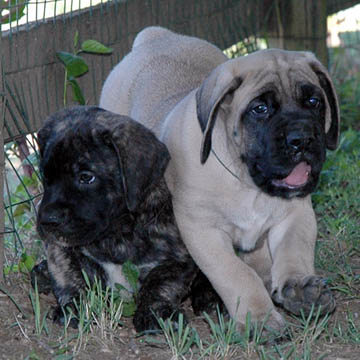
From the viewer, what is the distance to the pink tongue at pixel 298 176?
4.55 meters

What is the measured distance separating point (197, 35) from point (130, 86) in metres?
1.69

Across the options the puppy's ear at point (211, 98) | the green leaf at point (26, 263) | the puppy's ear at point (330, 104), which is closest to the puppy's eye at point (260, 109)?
the puppy's ear at point (211, 98)

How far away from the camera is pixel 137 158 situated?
4594 mm

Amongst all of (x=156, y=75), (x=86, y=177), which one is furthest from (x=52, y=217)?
(x=156, y=75)

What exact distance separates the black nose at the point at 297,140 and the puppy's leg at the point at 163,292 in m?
0.98

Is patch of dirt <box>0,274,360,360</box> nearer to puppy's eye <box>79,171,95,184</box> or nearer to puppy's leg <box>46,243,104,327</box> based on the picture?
puppy's leg <box>46,243,104,327</box>

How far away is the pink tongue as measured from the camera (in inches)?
179

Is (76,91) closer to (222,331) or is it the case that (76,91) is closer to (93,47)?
(93,47)

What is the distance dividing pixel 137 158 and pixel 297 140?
2.68 feet

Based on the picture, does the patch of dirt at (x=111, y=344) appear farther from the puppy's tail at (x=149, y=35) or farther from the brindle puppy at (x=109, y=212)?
the puppy's tail at (x=149, y=35)

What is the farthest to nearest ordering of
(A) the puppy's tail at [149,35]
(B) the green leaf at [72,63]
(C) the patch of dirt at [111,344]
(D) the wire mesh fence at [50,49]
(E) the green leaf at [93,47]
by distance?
(A) the puppy's tail at [149,35], (E) the green leaf at [93,47], (B) the green leaf at [72,63], (D) the wire mesh fence at [50,49], (C) the patch of dirt at [111,344]

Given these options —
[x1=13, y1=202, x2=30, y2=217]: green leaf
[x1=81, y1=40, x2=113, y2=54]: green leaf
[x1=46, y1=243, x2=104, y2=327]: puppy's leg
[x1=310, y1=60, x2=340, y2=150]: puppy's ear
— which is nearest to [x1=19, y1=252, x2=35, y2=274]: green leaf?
[x1=46, y1=243, x2=104, y2=327]: puppy's leg

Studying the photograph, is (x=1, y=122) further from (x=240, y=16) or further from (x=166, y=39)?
(x=240, y=16)

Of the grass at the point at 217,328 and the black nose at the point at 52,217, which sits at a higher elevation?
the black nose at the point at 52,217
